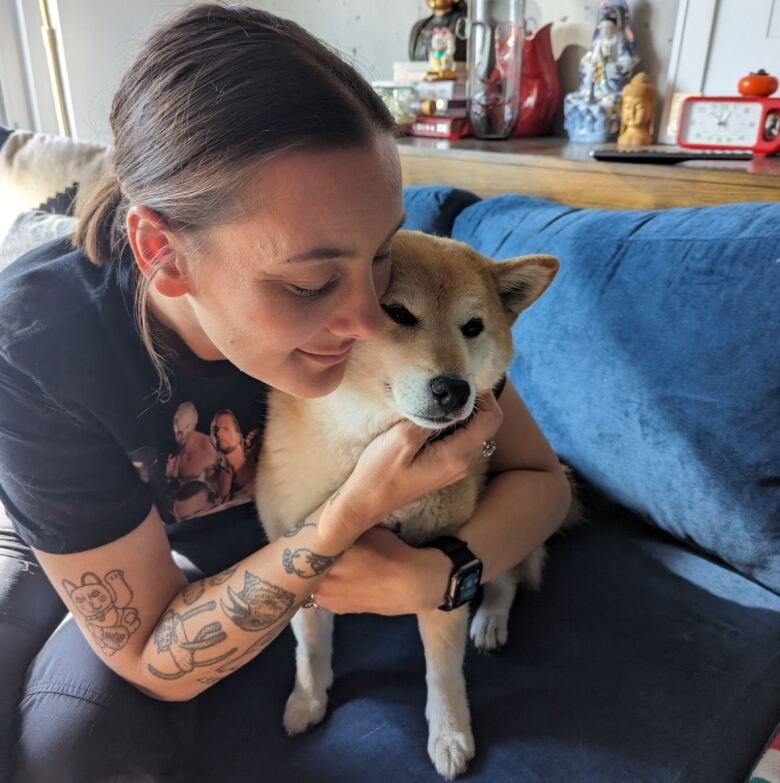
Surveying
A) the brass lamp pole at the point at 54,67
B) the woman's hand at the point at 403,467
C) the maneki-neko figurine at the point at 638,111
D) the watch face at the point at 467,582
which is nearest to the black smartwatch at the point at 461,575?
the watch face at the point at 467,582

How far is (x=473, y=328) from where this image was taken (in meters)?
0.94

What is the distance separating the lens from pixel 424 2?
2172 millimetres

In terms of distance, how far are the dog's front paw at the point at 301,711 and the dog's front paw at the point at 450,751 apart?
0.56 feet

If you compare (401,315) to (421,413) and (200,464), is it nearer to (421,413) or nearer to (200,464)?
(421,413)

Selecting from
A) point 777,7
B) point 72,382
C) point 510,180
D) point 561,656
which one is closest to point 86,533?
point 72,382

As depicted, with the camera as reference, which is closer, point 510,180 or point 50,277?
point 50,277

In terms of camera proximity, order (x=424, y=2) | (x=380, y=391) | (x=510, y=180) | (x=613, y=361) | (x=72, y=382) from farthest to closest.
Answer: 1. (x=424, y=2)
2. (x=510, y=180)
3. (x=613, y=361)
4. (x=380, y=391)
5. (x=72, y=382)

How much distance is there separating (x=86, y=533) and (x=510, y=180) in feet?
Answer: 4.32

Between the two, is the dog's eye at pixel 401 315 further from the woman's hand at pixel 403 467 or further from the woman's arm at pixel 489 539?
the woman's arm at pixel 489 539

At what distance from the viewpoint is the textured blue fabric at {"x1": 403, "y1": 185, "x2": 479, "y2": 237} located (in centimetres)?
152

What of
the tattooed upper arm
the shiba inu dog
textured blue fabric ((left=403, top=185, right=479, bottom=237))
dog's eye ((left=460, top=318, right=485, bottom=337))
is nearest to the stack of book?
textured blue fabric ((left=403, top=185, right=479, bottom=237))

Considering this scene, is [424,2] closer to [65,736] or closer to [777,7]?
[777,7]

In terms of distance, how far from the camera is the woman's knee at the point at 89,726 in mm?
783

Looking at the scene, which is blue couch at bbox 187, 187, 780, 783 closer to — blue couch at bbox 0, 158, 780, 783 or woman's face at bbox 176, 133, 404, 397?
blue couch at bbox 0, 158, 780, 783
